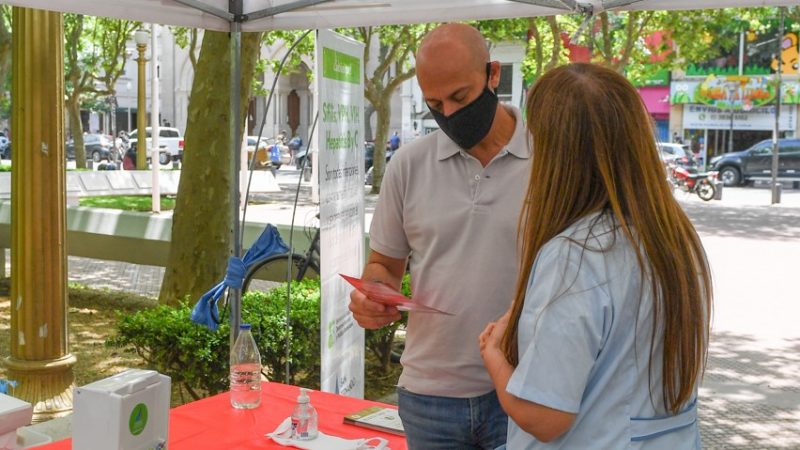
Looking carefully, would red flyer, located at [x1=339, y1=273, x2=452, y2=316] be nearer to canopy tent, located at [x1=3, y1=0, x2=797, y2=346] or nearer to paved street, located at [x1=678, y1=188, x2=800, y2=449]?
paved street, located at [x1=678, y1=188, x2=800, y2=449]

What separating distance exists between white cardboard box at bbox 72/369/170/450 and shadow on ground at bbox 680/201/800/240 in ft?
51.6

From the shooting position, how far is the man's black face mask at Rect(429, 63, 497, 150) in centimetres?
258

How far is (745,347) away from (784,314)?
175 centimetres

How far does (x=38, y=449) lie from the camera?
2.86m

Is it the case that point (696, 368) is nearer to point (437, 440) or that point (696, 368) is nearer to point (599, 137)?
point (599, 137)

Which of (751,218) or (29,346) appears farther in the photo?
(751,218)

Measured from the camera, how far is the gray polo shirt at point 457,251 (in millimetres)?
2480

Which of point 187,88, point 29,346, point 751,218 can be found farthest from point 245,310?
point 187,88

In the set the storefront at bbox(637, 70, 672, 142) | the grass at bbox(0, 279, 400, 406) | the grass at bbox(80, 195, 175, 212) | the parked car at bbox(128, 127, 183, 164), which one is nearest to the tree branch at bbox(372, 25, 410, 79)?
the grass at bbox(80, 195, 175, 212)

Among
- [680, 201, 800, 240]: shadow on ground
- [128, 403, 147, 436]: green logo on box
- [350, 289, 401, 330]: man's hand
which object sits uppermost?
[350, 289, 401, 330]: man's hand

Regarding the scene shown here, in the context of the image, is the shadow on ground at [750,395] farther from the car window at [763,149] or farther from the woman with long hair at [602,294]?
the car window at [763,149]

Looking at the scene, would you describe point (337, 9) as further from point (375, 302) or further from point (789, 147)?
point (789, 147)

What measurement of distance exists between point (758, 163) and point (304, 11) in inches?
1144

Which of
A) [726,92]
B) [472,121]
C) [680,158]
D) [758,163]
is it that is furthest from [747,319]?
[726,92]
